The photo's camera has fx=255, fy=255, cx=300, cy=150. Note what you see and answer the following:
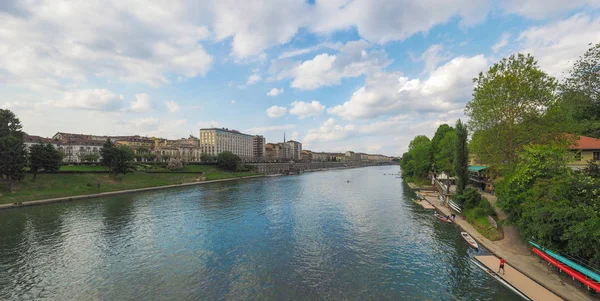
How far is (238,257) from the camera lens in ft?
83.5

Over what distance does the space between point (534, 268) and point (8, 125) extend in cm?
10132

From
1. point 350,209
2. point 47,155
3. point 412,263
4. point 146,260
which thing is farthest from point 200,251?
point 47,155

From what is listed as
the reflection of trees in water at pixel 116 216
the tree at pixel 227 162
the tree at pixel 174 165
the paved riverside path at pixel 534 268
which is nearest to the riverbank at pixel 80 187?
the tree at pixel 174 165

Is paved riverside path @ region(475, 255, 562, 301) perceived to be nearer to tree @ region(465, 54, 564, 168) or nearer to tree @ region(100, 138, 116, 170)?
tree @ region(465, 54, 564, 168)

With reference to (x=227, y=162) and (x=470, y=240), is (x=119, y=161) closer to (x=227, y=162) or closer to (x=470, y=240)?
(x=227, y=162)

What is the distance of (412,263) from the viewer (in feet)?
77.6

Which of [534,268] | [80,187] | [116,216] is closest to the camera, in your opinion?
[534,268]

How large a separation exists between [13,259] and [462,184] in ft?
186

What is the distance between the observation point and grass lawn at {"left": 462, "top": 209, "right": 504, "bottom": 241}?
28.3 metres

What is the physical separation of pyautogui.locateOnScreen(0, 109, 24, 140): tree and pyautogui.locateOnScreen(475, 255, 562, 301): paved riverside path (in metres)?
94.0

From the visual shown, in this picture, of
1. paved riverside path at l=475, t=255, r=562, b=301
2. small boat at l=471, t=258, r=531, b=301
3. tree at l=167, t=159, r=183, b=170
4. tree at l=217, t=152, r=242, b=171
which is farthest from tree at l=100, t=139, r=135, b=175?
paved riverside path at l=475, t=255, r=562, b=301

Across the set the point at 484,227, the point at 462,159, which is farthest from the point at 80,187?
the point at 462,159

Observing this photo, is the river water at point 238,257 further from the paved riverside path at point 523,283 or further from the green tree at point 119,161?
the green tree at point 119,161

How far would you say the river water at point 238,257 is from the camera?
19078mm
